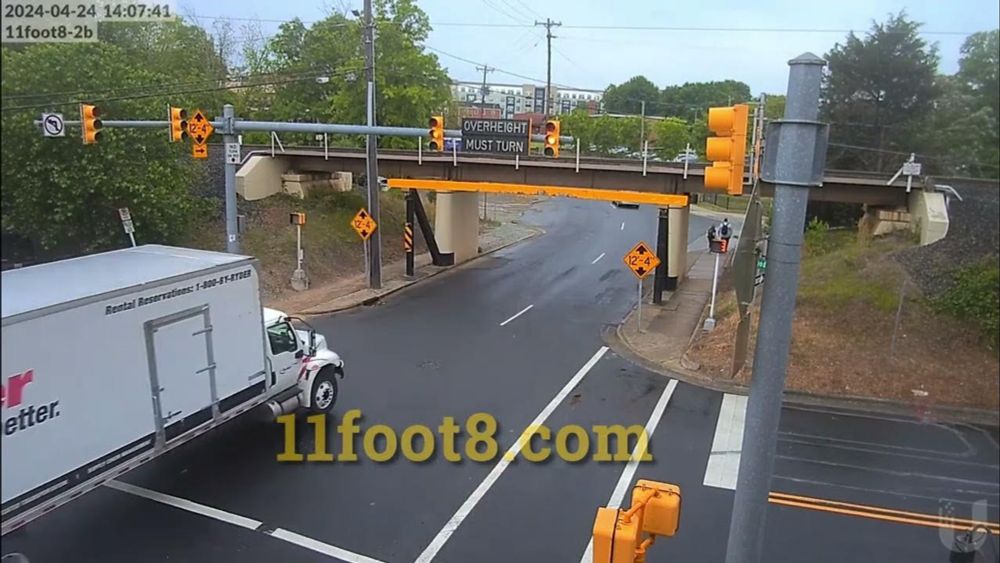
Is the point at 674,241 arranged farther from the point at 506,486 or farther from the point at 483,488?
the point at 483,488

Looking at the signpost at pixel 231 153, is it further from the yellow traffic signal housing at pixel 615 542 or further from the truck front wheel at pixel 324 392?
the yellow traffic signal housing at pixel 615 542

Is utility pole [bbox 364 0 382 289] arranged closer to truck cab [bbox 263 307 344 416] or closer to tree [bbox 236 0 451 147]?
tree [bbox 236 0 451 147]

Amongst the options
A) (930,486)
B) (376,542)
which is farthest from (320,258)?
(930,486)

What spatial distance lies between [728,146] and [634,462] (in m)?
7.35

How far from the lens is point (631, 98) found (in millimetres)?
46906

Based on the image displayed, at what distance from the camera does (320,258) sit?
82.2 ft

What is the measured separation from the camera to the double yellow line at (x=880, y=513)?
28.1ft

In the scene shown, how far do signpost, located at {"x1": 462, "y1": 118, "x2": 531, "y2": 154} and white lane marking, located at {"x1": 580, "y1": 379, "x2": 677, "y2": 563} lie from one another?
5168 mm

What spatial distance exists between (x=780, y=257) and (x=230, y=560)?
6.53 m

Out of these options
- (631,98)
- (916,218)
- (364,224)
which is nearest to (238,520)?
(364,224)

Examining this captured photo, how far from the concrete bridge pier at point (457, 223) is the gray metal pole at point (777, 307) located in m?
23.3

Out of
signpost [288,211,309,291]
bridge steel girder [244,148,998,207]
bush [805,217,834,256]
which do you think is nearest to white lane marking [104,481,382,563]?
signpost [288,211,309,291]

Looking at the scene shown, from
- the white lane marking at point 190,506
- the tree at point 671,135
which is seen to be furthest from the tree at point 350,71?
the white lane marking at point 190,506

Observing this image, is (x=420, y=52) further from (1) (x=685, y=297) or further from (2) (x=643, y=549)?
(2) (x=643, y=549)
